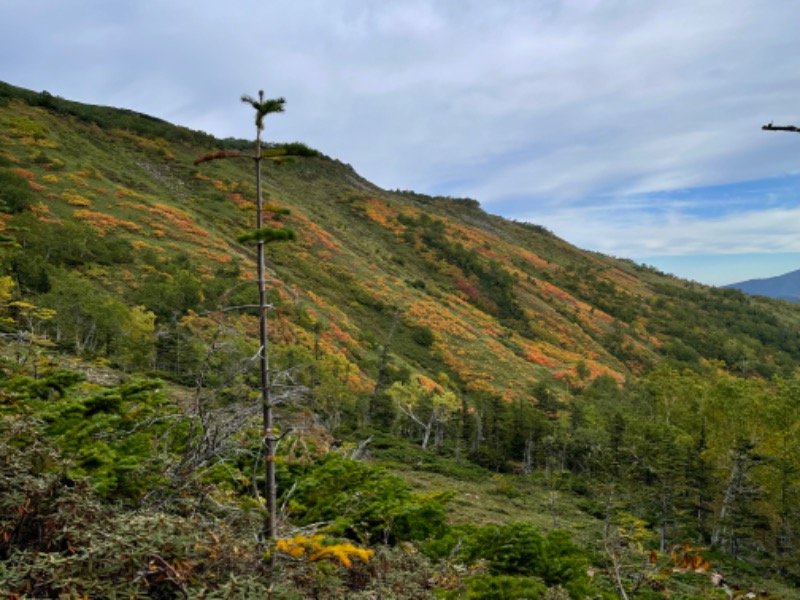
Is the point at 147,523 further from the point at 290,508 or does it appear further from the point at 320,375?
the point at 320,375

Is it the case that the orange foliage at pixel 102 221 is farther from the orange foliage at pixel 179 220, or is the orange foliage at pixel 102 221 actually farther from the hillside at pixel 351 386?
the orange foliage at pixel 179 220

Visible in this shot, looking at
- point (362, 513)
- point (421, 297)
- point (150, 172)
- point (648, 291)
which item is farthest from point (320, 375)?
point (648, 291)

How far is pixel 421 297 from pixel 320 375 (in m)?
46.4

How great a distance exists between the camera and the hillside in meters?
6.30

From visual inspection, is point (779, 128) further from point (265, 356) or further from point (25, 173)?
point (25, 173)

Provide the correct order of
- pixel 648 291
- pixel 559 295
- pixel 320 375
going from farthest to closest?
pixel 648 291 < pixel 559 295 < pixel 320 375

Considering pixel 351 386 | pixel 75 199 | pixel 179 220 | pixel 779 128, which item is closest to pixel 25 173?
pixel 75 199

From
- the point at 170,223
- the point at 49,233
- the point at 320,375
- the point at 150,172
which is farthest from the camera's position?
the point at 150,172

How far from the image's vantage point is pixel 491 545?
855 centimetres

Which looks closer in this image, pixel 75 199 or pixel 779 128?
pixel 779 128

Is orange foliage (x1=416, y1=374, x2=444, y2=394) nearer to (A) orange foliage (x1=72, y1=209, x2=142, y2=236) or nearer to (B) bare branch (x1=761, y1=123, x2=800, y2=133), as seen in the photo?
(A) orange foliage (x1=72, y1=209, x2=142, y2=236)

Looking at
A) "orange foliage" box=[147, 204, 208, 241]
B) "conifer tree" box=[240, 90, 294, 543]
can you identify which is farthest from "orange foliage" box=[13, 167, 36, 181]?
"conifer tree" box=[240, 90, 294, 543]

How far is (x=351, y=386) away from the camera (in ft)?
142

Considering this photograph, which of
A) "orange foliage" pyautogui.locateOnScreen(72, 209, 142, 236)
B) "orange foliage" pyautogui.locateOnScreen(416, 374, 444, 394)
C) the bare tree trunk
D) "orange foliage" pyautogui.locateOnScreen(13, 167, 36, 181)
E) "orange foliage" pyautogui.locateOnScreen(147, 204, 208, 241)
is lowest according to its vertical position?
"orange foliage" pyautogui.locateOnScreen(416, 374, 444, 394)
